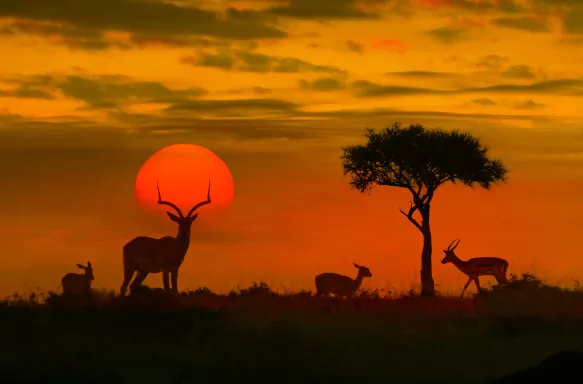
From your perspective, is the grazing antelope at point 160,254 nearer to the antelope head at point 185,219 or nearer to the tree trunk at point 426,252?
the antelope head at point 185,219

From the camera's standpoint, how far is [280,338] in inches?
939

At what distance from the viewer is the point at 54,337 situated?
2562cm

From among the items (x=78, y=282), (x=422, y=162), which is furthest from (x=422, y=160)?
(x=78, y=282)

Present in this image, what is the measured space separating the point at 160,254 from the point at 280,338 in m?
13.5

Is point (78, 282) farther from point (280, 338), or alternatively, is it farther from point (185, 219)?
point (280, 338)

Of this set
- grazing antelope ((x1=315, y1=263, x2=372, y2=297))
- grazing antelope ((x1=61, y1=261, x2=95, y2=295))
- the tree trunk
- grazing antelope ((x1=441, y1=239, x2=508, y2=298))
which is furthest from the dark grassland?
the tree trunk

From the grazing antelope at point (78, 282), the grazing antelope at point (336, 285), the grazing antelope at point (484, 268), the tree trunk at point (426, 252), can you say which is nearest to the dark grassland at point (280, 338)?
the grazing antelope at point (78, 282)

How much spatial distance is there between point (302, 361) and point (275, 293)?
13.4 metres

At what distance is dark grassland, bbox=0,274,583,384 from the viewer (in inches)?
861

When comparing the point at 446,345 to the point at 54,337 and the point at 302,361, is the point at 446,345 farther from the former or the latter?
the point at 54,337

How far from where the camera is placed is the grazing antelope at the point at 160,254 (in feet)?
121

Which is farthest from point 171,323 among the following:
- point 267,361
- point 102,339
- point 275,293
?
point 275,293

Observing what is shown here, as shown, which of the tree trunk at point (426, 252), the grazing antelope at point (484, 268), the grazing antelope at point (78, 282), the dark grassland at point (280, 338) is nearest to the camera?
the dark grassland at point (280, 338)

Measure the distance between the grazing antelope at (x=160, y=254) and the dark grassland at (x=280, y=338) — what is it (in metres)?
3.00
